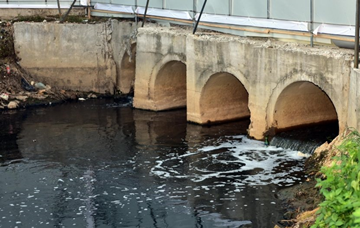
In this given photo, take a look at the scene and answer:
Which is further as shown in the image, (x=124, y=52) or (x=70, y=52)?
(x=70, y=52)

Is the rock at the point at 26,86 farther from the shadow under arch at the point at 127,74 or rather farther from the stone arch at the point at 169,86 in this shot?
the stone arch at the point at 169,86

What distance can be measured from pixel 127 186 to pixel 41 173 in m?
3.34

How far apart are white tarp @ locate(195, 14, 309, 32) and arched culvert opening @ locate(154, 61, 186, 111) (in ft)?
10.5

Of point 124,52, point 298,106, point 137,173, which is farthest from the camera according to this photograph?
point 124,52

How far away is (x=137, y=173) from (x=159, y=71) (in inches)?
360

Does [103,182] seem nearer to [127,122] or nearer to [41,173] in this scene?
[41,173]

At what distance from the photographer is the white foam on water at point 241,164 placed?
21844mm

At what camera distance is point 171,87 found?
31859 mm

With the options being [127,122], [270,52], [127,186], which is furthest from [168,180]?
[127,122]

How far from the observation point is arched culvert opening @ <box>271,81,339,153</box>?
2453cm

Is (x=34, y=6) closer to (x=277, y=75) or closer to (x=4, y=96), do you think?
(x=4, y=96)

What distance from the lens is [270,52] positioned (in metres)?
24.8

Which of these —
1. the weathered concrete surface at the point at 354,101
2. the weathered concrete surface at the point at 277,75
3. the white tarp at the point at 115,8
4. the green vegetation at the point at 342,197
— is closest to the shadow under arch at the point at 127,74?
the white tarp at the point at 115,8

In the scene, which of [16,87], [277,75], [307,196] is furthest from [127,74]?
[307,196]
